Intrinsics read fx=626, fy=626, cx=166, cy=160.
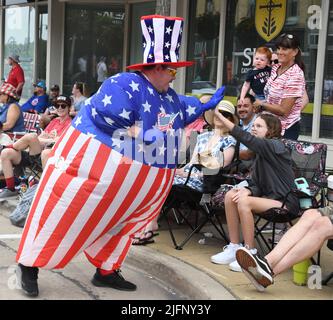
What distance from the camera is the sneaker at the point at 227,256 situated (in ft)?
16.8

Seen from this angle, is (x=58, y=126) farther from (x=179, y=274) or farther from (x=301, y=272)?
(x=301, y=272)

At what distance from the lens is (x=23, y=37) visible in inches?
622

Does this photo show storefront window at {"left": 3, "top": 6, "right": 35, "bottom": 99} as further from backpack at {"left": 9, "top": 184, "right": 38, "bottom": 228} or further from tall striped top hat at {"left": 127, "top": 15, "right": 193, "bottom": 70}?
tall striped top hat at {"left": 127, "top": 15, "right": 193, "bottom": 70}

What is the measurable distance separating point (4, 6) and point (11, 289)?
13579mm

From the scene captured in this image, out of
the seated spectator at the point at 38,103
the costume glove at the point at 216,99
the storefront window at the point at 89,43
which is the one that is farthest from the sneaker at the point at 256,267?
the storefront window at the point at 89,43

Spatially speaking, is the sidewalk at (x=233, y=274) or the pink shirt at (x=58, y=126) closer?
the sidewalk at (x=233, y=274)

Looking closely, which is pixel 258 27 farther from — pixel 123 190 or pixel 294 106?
pixel 123 190

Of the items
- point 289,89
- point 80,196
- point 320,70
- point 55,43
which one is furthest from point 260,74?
point 55,43

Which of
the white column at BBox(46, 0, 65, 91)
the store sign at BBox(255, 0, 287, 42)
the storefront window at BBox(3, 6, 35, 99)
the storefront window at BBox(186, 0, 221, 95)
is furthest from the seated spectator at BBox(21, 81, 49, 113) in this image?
the store sign at BBox(255, 0, 287, 42)

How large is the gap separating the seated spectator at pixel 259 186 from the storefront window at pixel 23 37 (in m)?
11.1

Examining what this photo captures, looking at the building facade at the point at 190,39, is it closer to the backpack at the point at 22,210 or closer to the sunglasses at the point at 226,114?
Answer: the sunglasses at the point at 226,114

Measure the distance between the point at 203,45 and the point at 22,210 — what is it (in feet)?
16.0

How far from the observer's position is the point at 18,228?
22.2ft

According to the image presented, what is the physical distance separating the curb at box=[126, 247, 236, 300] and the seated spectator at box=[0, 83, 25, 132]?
3872 millimetres
